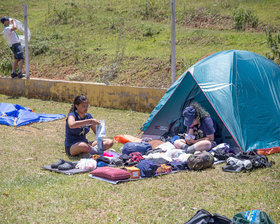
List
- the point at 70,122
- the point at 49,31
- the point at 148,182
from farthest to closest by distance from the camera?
1. the point at 49,31
2. the point at 70,122
3. the point at 148,182

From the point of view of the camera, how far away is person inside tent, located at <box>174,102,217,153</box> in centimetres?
618

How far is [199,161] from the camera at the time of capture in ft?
17.6

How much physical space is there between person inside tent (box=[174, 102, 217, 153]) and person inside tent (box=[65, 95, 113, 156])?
4.32 ft

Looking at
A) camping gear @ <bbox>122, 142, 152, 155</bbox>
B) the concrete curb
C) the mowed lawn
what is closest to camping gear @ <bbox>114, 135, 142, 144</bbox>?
camping gear @ <bbox>122, 142, 152, 155</bbox>

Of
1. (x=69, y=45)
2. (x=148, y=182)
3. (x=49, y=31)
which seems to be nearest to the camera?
(x=148, y=182)

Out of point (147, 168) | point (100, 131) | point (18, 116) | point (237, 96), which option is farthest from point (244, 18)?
point (147, 168)

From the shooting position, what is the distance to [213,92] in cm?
662

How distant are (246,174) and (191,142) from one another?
4.47 ft

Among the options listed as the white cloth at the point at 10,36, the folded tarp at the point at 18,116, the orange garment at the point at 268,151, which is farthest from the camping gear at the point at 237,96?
the white cloth at the point at 10,36

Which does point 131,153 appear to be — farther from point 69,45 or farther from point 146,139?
point 69,45

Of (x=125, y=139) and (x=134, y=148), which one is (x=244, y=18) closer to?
(x=125, y=139)

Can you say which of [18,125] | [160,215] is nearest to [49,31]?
[18,125]

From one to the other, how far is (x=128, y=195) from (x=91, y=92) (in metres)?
6.71

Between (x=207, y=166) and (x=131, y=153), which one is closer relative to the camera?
(x=207, y=166)
